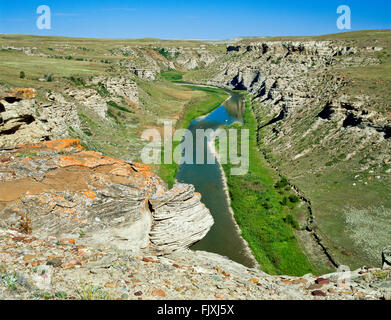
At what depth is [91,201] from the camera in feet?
38.1

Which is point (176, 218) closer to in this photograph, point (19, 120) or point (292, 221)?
point (19, 120)

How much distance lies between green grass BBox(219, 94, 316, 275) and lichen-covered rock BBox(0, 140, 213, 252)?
12.8 metres

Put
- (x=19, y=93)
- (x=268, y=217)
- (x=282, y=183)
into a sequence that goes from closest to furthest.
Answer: (x=19, y=93)
(x=268, y=217)
(x=282, y=183)

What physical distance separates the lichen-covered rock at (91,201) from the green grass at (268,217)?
12774mm

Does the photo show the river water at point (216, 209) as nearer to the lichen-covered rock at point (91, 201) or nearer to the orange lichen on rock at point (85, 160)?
the lichen-covered rock at point (91, 201)

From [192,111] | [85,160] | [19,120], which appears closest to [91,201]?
[85,160]

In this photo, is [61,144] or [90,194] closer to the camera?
[90,194]

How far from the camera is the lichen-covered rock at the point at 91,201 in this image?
35.0 ft

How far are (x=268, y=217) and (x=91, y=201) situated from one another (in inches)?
876

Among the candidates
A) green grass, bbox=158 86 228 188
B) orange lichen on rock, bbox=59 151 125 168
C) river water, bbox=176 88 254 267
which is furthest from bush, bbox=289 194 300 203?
orange lichen on rock, bbox=59 151 125 168

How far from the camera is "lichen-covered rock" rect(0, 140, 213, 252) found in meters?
10.7

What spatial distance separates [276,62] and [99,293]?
113m

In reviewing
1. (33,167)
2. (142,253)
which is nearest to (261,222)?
(142,253)

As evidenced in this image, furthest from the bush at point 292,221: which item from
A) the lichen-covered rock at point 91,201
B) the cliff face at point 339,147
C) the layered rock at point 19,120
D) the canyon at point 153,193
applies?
the layered rock at point 19,120
